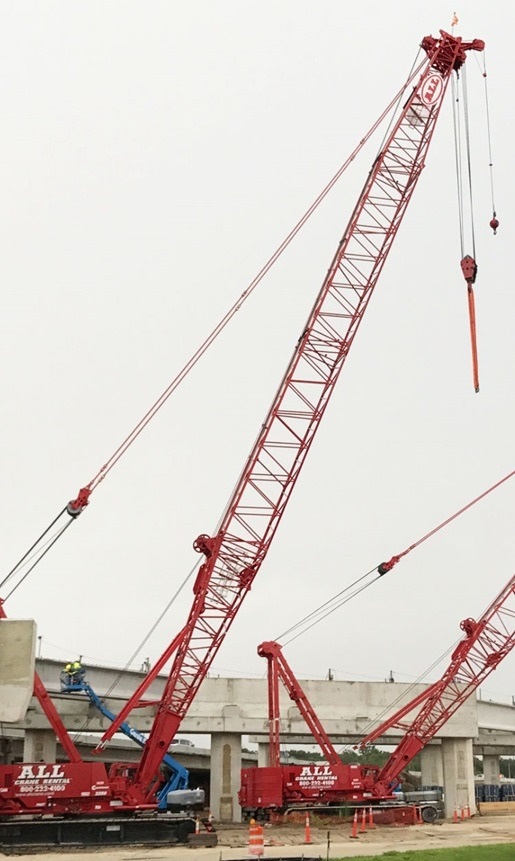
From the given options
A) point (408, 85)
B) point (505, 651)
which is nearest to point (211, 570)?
point (505, 651)

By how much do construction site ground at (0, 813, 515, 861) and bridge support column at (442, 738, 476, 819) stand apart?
561cm

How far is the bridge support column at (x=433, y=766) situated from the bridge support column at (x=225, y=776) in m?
13.5

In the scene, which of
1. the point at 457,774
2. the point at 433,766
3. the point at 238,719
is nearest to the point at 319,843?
the point at 238,719

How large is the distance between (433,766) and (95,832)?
2786 centimetres

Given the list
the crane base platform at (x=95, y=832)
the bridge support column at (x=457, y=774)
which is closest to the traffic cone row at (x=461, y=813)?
the bridge support column at (x=457, y=774)

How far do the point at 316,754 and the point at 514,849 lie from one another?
139331 mm

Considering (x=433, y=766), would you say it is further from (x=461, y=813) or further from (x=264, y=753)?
(x=264, y=753)

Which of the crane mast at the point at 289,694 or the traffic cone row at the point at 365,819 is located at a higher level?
the crane mast at the point at 289,694

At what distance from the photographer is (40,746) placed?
44688mm

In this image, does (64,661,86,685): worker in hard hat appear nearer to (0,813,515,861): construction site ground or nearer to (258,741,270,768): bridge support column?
(0,813,515,861): construction site ground

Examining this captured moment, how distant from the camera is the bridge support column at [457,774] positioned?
163ft

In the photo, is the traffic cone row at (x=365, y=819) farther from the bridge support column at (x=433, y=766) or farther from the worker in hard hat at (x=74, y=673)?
the worker in hard hat at (x=74, y=673)

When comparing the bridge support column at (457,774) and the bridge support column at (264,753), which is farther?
the bridge support column at (264,753)

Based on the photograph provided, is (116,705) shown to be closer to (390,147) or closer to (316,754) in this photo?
(390,147)
